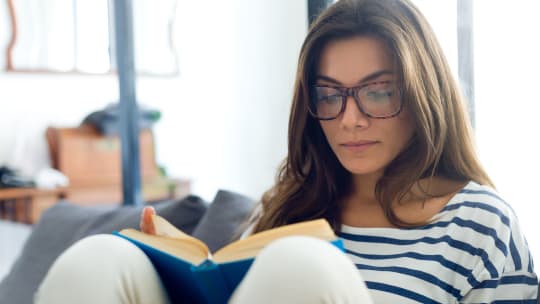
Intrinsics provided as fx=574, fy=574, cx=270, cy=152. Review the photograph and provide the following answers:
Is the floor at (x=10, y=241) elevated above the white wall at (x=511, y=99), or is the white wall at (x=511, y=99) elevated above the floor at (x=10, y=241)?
the white wall at (x=511, y=99)

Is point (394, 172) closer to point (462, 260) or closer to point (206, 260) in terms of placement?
point (462, 260)

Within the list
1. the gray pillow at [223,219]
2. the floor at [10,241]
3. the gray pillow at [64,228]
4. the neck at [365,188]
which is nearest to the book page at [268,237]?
the neck at [365,188]

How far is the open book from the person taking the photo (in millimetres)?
761

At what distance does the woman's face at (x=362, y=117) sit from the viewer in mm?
1006

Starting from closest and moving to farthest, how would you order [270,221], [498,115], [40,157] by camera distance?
[270,221] < [498,115] < [40,157]

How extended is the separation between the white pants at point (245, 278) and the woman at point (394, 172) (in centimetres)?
1

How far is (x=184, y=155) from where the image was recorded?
11.4ft

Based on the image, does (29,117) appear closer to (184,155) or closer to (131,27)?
(184,155)

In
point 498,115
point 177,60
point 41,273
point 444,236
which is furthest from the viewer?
point 177,60

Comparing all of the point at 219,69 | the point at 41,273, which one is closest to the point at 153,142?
the point at 219,69

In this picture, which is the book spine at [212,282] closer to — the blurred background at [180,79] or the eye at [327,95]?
the eye at [327,95]

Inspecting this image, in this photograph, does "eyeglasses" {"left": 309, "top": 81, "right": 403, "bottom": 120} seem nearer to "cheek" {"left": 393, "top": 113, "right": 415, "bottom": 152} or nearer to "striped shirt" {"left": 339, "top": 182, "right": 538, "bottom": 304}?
"cheek" {"left": 393, "top": 113, "right": 415, "bottom": 152}

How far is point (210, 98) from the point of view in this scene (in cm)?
326

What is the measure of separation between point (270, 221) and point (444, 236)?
37 centimetres
